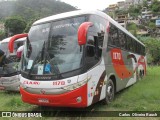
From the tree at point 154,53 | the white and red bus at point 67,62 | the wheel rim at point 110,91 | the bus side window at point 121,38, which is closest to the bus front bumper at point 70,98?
the white and red bus at point 67,62

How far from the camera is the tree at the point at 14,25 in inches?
2360

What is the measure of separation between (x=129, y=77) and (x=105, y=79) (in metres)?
3.71

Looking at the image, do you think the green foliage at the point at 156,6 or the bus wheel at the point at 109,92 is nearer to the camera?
the bus wheel at the point at 109,92

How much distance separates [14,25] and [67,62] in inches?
2252

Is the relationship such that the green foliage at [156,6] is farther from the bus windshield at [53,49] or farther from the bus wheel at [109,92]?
the bus windshield at [53,49]

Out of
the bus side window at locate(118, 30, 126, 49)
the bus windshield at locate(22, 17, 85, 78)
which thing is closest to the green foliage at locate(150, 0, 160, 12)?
the bus side window at locate(118, 30, 126, 49)

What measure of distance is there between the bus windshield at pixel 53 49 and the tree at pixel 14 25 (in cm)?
5388

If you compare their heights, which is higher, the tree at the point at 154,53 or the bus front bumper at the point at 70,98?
the bus front bumper at the point at 70,98

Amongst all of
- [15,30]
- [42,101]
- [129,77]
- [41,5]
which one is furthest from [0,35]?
[42,101]

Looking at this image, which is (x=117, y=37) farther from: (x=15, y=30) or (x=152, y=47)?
(x=15, y=30)

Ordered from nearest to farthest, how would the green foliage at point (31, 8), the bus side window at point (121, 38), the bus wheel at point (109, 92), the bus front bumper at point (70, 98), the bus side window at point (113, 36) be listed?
the bus front bumper at point (70, 98) < the bus wheel at point (109, 92) < the bus side window at point (113, 36) < the bus side window at point (121, 38) < the green foliage at point (31, 8)

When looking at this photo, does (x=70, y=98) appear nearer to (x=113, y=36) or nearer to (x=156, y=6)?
(x=113, y=36)

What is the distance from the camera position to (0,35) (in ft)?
177

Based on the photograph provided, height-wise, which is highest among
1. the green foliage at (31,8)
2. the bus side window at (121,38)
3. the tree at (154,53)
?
the green foliage at (31,8)
